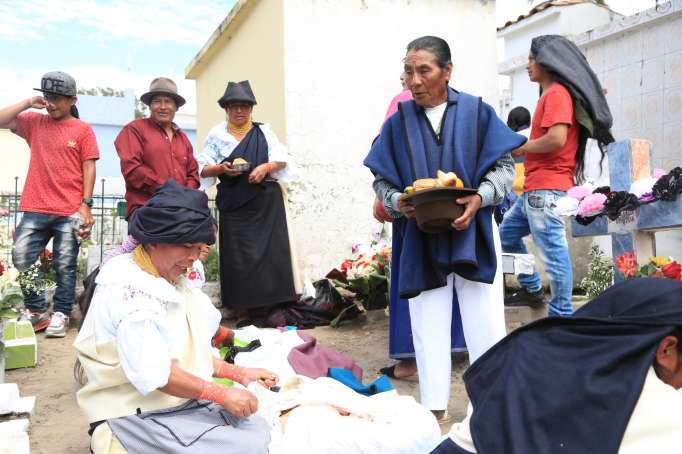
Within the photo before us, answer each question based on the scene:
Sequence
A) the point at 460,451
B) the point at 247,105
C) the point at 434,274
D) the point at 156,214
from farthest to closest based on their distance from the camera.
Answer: the point at 247,105 → the point at 434,274 → the point at 156,214 → the point at 460,451

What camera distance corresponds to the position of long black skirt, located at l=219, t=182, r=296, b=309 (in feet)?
20.0

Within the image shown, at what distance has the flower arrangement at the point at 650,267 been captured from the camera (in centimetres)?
347

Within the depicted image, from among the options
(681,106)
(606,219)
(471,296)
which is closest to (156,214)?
(471,296)

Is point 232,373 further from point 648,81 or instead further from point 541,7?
point 541,7

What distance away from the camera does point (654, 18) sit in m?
7.93

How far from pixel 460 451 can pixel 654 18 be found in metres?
7.58

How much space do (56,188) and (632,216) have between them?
467cm

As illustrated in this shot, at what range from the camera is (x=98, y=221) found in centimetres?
1087

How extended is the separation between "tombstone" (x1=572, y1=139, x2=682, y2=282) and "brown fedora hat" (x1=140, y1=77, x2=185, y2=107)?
3704 mm

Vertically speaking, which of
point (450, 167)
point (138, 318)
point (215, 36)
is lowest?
point (138, 318)

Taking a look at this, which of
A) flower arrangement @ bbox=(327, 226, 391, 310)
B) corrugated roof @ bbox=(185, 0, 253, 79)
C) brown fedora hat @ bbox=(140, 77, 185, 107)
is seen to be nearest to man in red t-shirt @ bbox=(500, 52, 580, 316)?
flower arrangement @ bbox=(327, 226, 391, 310)

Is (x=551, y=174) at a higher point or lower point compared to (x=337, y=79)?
lower

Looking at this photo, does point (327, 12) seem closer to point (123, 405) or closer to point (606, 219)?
→ point (606, 219)

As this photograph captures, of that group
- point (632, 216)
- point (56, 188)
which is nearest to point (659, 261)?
point (632, 216)
